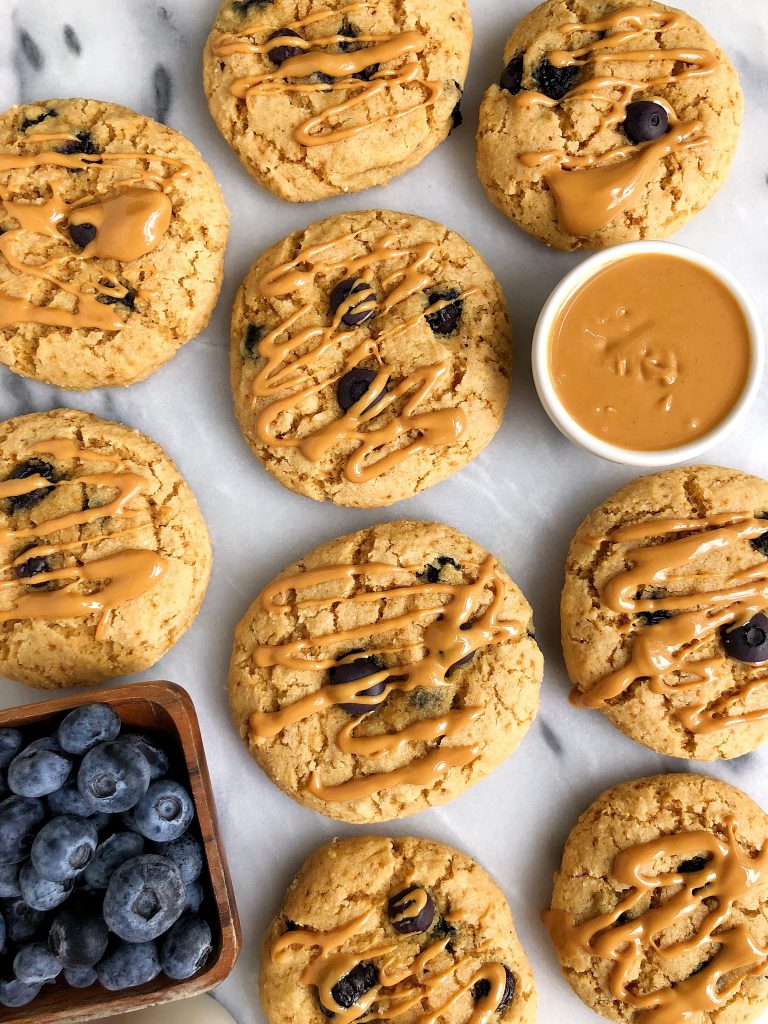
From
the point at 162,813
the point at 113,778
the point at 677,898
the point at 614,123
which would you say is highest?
the point at 614,123

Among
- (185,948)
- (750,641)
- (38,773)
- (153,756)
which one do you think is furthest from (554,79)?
(185,948)

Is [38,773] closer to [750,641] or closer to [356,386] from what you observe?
[356,386]

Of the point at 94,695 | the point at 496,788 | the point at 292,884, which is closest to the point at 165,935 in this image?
the point at 292,884

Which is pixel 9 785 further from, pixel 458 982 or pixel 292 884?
pixel 458 982

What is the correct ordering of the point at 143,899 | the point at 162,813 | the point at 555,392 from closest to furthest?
1. the point at 143,899
2. the point at 162,813
3. the point at 555,392

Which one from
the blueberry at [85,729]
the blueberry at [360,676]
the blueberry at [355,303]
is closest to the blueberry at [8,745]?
the blueberry at [85,729]

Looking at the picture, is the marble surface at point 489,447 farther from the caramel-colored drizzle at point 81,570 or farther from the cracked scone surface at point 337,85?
the caramel-colored drizzle at point 81,570

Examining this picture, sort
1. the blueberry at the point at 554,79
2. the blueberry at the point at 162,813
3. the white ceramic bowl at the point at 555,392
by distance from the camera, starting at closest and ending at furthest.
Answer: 1. the blueberry at the point at 162,813
2. the white ceramic bowl at the point at 555,392
3. the blueberry at the point at 554,79
